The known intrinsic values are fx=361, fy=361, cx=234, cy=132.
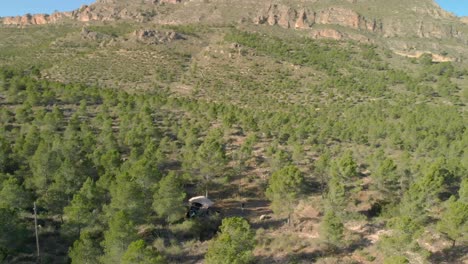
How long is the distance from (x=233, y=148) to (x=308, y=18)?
4326 inches

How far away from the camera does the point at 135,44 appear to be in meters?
106

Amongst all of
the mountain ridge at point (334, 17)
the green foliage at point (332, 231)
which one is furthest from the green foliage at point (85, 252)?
the mountain ridge at point (334, 17)

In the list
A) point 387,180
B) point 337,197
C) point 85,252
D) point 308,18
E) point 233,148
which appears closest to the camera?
point 85,252

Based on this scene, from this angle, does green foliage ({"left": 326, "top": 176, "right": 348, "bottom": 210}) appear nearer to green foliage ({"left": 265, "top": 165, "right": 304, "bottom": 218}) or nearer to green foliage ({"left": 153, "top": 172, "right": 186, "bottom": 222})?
green foliage ({"left": 265, "top": 165, "right": 304, "bottom": 218})

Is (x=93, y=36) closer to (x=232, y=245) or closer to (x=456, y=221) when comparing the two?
(x=232, y=245)

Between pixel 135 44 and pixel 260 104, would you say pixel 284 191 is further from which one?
pixel 135 44

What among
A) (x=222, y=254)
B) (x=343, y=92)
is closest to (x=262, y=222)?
(x=222, y=254)

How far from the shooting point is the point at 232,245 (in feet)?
74.4

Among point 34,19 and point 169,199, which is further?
point 34,19

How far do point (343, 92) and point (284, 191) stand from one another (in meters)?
56.8

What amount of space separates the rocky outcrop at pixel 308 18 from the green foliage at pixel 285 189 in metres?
117

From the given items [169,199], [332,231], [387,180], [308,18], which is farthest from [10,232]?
[308,18]

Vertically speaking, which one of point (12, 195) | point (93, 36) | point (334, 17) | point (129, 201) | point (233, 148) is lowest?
point (129, 201)

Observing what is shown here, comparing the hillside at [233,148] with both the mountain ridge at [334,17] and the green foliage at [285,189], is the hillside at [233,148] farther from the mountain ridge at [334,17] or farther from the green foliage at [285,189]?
the mountain ridge at [334,17]
